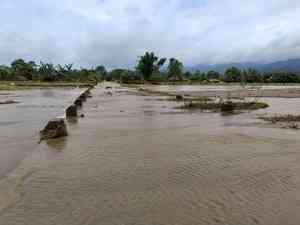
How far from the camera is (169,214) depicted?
209 inches

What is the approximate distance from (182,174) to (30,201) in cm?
317

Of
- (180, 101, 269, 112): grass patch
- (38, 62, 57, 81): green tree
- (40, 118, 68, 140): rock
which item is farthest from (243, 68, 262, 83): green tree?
(40, 118, 68, 140): rock

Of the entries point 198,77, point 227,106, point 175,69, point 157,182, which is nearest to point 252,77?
point 198,77

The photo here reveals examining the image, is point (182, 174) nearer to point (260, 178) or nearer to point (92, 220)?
point (260, 178)

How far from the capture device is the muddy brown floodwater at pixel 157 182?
17.3 ft

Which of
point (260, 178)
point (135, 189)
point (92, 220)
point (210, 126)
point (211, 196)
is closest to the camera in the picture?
point (92, 220)

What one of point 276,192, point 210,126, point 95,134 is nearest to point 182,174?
point 276,192

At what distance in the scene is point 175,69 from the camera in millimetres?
126750

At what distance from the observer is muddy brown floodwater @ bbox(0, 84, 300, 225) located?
17.3 ft

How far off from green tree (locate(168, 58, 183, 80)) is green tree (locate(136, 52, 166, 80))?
456 inches

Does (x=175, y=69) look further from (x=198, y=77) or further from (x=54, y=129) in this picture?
(x=54, y=129)

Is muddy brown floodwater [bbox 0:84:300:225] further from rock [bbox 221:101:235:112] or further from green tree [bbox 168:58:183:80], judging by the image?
green tree [bbox 168:58:183:80]

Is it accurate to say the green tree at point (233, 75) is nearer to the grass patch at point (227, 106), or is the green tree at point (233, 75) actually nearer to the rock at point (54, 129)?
the grass patch at point (227, 106)

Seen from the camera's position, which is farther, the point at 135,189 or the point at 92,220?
the point at 135,189
